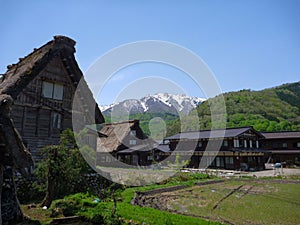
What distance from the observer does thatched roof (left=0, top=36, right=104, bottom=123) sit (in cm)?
1052

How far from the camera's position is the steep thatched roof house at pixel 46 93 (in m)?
11.1

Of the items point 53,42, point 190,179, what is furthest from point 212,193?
point 53,42

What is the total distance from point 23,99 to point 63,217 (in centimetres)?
621

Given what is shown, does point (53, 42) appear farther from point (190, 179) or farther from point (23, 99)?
point (190, 179)

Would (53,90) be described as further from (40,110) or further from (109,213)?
(109,213)

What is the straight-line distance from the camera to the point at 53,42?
12625mm

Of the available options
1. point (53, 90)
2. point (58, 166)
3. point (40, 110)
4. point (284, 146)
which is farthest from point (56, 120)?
point (284, 146)

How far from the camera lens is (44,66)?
12008 millimetres

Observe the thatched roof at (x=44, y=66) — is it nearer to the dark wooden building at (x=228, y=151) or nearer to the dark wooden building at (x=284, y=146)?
the dark wooden building at (x=228, y=151)

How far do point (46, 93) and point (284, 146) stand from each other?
33.5 m

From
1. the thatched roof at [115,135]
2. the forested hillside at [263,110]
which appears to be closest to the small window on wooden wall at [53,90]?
the thatched roof at [115,135]

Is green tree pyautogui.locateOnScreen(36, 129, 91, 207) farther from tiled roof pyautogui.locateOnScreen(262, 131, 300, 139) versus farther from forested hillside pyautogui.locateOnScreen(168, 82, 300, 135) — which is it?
forested hillside pyautogui.locateOnScreen(168, 82, 300, 135)

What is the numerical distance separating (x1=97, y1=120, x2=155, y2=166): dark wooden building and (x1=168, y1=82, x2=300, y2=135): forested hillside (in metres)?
19.6

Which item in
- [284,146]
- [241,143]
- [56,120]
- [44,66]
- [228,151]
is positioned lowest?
[228,151]
